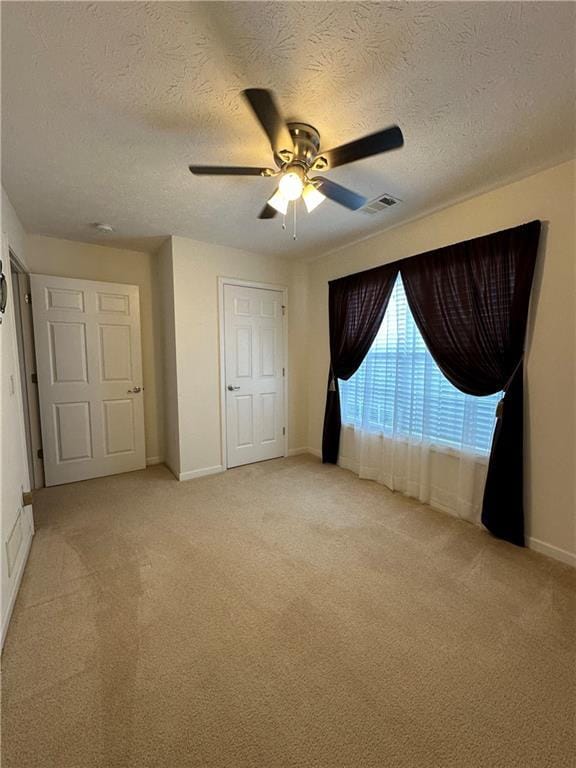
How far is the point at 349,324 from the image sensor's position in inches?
133

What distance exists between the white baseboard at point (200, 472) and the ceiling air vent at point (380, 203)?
113 inches

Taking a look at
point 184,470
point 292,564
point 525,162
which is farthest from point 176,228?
point 292,564

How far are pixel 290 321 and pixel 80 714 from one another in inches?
140

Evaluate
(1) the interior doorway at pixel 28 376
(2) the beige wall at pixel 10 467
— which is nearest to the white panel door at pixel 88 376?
(1) the interior doorway at pixel 28 376

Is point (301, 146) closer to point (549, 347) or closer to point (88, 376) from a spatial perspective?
point (549, 347)

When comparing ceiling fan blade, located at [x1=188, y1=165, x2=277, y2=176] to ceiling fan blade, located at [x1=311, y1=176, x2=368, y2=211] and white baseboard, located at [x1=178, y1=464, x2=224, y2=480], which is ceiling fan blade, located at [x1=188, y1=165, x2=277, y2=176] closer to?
ceiling fan blade, located at [x1=311, y1=176, x2=368, y2=211]

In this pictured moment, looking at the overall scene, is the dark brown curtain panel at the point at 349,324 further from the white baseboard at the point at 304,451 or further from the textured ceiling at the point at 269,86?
the textured ceiling at the point at 269,86

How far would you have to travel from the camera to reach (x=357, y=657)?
1396 mm

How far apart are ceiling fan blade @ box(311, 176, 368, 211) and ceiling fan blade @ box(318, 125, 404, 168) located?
0.35ft

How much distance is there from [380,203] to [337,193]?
0.88m

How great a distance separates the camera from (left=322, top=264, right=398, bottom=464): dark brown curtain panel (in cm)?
305

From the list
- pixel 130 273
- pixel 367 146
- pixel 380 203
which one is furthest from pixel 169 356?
pixel 367 146

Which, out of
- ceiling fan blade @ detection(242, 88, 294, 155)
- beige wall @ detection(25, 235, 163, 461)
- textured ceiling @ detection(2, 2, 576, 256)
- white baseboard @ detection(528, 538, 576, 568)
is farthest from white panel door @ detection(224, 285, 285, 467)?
white baseboard @ detection(528, 538, 576, 568)

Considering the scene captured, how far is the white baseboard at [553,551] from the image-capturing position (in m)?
2.00
